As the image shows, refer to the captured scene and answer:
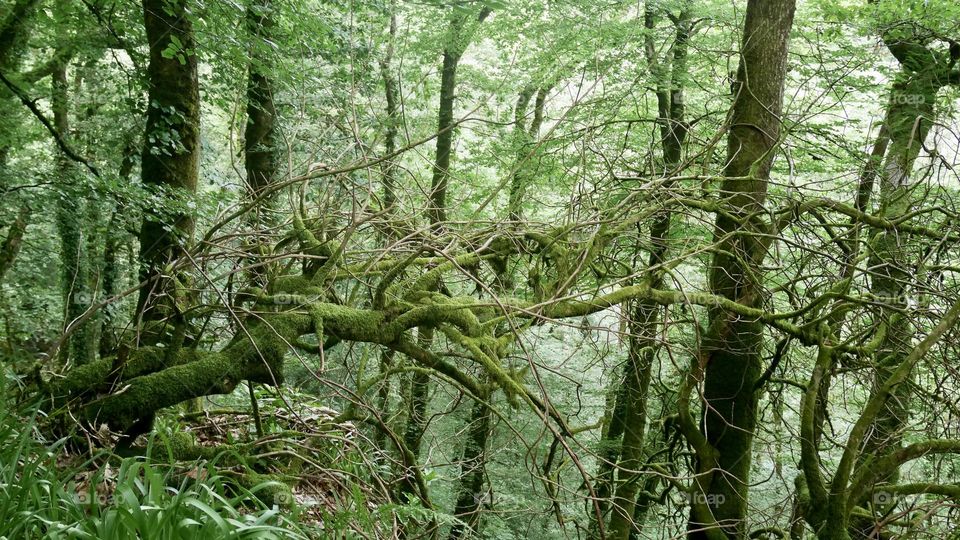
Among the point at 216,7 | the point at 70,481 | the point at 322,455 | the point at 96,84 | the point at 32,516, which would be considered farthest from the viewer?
the point at 96,84

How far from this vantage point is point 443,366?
11.9 ft

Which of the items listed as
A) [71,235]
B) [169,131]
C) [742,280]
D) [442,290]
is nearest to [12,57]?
[71,235]

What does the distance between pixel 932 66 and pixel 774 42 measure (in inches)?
110

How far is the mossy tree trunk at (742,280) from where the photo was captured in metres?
5.11

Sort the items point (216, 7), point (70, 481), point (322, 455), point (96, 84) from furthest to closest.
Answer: point (96, 84) → point (216, 7) → point (322, 455) → point (70, 481)

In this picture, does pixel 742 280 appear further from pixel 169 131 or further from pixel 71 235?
pixel 71 235

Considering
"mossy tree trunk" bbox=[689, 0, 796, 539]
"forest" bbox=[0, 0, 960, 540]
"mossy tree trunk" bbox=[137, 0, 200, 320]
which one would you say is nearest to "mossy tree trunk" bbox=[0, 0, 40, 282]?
"forest" bbox=[0, 0, 960, 540]

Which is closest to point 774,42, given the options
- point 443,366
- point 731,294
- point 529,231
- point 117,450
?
point 731,294

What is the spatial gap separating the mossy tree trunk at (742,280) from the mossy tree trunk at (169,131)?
3.94 m

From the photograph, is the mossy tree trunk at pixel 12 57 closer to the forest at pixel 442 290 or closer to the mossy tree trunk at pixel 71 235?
the forest at pixel 442 290

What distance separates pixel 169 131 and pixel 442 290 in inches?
90.6

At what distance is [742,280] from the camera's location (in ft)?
16.5

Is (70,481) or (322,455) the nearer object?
(70,481)

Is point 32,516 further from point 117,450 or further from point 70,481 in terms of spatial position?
point 117,450
